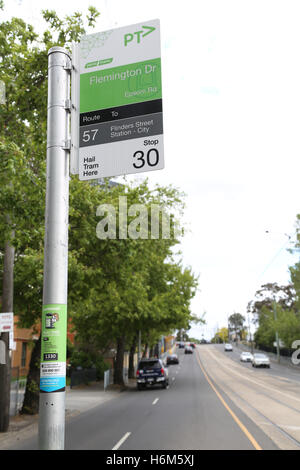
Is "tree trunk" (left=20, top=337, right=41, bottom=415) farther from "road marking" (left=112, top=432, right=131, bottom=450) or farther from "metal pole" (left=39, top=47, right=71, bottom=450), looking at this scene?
"metal pole" (left=39, top=47, right=71, bottom=450)

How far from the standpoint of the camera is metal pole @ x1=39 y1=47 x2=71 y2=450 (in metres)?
2.83

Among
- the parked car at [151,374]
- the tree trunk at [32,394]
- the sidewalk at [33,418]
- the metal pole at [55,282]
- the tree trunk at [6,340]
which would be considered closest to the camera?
the metal pole at [55,282]

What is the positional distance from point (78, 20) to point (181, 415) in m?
11.8

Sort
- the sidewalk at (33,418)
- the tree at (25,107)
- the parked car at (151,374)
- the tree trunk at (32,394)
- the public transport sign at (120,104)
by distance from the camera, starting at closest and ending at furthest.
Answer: the public transport sign at (120,104) → the tree at (25,107) → the sidewalk at (33,418) → the tree trunk at (32,394) → the parked car at (151,374)

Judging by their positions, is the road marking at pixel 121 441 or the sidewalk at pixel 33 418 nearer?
the road marking at pixel 121 441

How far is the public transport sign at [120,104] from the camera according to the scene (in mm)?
3506

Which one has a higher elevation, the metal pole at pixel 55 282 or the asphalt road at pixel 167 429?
the metal pole at pixel 55 282

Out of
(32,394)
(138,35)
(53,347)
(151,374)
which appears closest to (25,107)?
(138,35)

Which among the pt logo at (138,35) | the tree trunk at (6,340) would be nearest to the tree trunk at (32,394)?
the tree trunk at (6,340)

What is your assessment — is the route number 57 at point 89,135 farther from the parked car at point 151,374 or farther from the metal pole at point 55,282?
the parked car at point 151,374

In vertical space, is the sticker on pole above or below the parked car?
above

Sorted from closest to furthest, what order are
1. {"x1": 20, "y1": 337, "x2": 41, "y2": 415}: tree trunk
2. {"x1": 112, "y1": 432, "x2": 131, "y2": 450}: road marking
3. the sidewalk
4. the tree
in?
the tree < {"x1": 112, "y1": 432, "x2": 131, "y2": 450}: road marking < the sidewalk < {"x1": 20, "y1": 337, "x2": 41, "y2": 415}: tree trunk

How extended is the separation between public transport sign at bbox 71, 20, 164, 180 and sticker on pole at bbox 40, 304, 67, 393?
119 cm

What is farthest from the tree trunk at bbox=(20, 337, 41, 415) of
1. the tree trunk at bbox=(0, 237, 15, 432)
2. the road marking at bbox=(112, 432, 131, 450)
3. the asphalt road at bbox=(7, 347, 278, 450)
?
the road marking at bbox=(112, 432, 131, 450)
